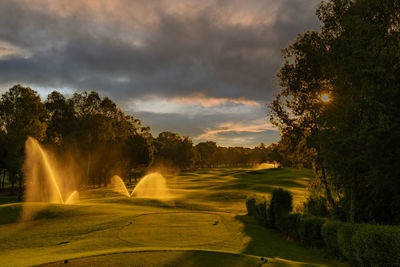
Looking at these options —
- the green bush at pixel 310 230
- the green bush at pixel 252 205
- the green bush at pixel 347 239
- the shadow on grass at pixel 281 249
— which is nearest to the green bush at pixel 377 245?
the green bush at pixel 347 239

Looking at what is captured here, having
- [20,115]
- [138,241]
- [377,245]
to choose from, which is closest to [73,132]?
[20,115]

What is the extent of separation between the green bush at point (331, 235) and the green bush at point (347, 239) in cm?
81

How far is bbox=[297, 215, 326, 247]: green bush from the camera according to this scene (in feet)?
53.8

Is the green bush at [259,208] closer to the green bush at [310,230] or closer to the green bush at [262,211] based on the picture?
the green bush at [262,211]

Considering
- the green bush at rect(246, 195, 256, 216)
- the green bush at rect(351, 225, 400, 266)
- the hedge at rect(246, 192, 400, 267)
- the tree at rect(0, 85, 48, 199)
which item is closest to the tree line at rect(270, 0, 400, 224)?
the hedge at rect(246, 192, 400, 267)

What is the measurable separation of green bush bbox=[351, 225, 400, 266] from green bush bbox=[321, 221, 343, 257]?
2148 mm

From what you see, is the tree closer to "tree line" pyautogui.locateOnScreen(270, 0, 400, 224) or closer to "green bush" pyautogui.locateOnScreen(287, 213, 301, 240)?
"green bush" pyautogui.locateOnScreen(287, 213, 301, 240)

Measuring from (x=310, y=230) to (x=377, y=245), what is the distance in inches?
238

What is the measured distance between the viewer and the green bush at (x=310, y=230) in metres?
16.4

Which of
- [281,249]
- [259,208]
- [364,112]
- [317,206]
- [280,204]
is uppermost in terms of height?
[364,112]

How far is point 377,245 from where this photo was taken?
10984 mm

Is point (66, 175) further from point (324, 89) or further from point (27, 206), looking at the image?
point (324, 89)

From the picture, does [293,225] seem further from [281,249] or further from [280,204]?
[281,249]

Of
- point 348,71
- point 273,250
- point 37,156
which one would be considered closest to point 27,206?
point 37,156
